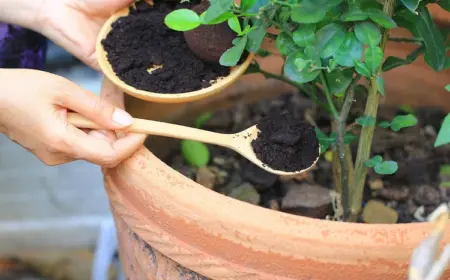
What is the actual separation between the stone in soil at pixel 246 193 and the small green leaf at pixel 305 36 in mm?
362

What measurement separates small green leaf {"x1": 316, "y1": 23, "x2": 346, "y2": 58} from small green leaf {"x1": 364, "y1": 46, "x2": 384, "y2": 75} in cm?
3

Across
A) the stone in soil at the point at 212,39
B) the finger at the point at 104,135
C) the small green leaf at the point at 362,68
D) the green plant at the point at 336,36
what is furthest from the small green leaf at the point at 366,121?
the finger at the point at 104,135

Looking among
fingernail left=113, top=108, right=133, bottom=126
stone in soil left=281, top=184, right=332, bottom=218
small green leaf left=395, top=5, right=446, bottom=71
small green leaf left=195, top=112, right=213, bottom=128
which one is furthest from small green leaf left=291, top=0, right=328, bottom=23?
small green leaf left=195, top=112, right=213, bottom=128

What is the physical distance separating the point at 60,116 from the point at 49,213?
830mm

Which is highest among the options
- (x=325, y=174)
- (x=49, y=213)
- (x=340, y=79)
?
(x=340, y=79)

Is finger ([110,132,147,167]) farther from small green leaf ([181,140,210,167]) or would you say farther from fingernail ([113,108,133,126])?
small green leaf ([181,140,210,167])

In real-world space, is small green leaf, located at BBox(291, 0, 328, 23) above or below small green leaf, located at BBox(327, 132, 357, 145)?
above

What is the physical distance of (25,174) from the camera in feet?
4.74

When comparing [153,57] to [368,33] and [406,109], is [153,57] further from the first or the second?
[406,109]

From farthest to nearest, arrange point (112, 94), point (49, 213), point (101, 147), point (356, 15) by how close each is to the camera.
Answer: point (49, 213) < point (112, 94) < point (101, 147) < point (356, 15)

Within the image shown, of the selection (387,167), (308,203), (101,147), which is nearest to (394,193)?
(308,203)

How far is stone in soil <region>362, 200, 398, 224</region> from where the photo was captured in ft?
3.02

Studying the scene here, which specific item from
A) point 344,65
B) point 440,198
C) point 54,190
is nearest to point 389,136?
point 440,198

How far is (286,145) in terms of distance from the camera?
756 mm
